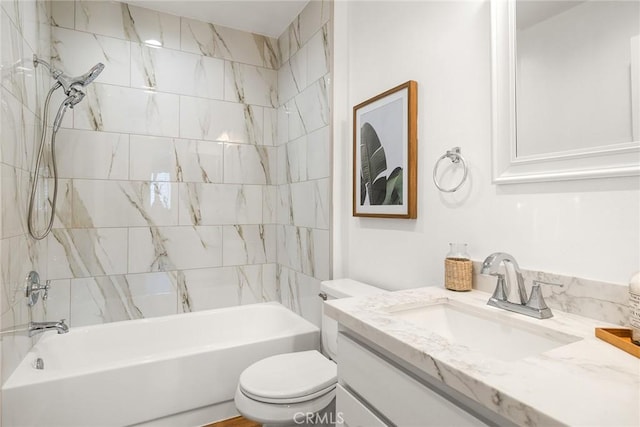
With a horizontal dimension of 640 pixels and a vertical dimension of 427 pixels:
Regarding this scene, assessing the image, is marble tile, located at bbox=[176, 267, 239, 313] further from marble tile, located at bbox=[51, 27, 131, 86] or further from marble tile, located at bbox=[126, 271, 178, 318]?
marble tile, located at bbox=[51, 27, 131, 86]

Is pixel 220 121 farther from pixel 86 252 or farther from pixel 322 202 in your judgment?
pixel 86 252

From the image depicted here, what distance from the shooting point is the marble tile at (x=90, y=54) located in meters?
2.19

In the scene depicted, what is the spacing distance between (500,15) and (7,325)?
229cm

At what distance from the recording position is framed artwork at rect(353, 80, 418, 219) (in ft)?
4.98

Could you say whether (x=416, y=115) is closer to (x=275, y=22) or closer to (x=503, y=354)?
(x=503, y=354)

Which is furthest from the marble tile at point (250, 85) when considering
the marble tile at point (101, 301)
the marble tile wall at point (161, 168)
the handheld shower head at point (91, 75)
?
the marble tile at point (101, 301)

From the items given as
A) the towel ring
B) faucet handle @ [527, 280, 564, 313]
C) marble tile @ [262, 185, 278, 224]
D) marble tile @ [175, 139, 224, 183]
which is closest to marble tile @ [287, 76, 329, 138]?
marble tile @ [262, 185, 278, 224]

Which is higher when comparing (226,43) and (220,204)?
(226,43)

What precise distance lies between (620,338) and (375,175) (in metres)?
1.18

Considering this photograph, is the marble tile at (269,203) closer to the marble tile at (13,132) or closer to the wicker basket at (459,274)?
the marble tile at (13,132)

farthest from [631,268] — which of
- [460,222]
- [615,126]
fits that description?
[460,222]

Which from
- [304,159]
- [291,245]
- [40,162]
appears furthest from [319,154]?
[40,162]

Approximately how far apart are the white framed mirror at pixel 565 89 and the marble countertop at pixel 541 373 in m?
0.44

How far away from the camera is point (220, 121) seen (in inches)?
104
